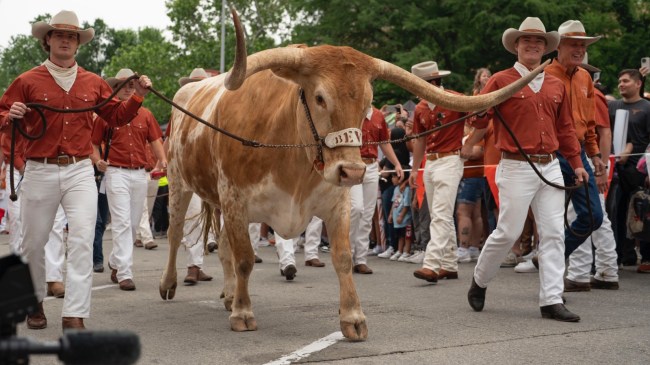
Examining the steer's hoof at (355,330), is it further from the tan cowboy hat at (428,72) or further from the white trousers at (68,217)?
the tan cowboy hat at (428,72)

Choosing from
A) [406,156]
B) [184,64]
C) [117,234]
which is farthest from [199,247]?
[184,64]

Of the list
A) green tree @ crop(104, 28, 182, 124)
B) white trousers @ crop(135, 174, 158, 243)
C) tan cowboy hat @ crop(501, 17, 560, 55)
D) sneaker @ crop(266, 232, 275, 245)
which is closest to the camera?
tan cowboy hat @ crop(501, 17, 560, 55)

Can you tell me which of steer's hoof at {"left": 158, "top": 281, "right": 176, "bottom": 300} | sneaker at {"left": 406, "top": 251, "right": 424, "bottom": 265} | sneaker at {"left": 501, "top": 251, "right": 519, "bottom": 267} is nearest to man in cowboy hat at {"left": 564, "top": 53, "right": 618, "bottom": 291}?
sneaker at {"left": 501, "top": 251, "right": 519, "bottom": 267}

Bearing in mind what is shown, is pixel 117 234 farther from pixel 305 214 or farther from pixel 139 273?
pixel 305 214

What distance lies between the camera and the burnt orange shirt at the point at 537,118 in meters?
7.59

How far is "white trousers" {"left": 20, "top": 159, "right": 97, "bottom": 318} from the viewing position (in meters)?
6.78

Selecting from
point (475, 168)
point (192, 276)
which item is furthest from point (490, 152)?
point (192, 276)

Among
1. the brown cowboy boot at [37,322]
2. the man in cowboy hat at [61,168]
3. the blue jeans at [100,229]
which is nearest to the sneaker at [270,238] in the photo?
the blue jeans at [100,229]

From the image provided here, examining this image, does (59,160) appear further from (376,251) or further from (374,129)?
(376,251)

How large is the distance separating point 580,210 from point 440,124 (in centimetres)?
266

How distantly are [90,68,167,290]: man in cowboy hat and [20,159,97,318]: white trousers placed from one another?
3.30 m

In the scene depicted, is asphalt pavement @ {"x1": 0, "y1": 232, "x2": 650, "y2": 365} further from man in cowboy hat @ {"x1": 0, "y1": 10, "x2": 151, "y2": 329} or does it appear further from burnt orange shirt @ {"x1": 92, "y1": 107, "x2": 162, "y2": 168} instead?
burnt orange shirt @ {"x1": 92, "y1": 107, "x2": 162, "y2": 168}

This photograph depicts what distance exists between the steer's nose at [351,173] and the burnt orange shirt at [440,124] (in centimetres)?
453

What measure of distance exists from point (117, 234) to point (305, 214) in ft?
13.1
